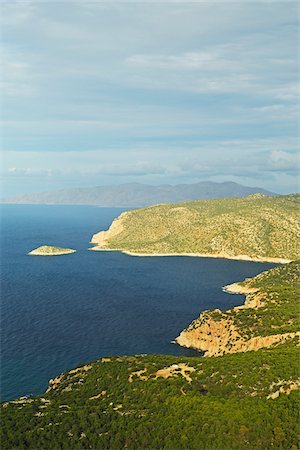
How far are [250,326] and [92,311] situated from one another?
182 ft

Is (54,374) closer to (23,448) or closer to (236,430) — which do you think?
(23,448)

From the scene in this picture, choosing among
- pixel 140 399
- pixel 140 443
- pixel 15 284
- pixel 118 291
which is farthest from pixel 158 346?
pixel 15 284

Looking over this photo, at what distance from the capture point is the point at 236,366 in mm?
62906

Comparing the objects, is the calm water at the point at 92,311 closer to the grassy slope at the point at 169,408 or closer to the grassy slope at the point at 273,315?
the grassy slope at the point at 273,315

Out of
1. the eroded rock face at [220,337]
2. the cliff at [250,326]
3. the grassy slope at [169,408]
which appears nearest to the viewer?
the grassy slope at [169,408]

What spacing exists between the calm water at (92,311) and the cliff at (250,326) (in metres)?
5.35

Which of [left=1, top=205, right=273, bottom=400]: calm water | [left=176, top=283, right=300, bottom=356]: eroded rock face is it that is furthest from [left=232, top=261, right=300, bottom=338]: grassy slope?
[left=1, top=205, right=273, bottom=400]: calm water

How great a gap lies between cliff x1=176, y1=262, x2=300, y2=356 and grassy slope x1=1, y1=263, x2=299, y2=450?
12316 millimetres

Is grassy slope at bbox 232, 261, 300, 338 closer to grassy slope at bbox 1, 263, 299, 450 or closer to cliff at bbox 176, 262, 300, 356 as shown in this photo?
cliff at bbox 176, 262, 300, 356

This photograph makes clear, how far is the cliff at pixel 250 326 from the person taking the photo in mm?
82431

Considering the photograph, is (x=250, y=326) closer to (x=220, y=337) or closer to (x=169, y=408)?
(x=220, y=337)

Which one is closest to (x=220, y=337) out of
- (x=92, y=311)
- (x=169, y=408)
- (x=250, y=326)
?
(x=250, y=326)

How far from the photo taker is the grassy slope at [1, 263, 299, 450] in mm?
45219

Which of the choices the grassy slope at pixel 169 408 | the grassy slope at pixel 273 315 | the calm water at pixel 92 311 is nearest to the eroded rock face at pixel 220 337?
the grassy slope at pixel 273 315
